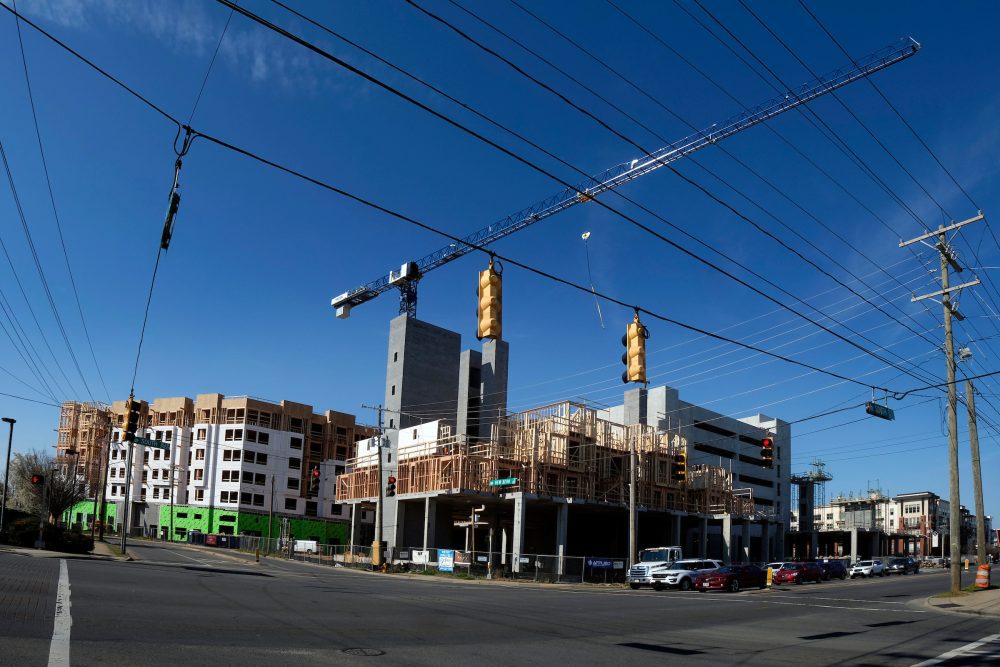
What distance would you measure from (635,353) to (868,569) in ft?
200

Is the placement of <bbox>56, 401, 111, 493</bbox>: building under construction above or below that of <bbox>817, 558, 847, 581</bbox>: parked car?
above

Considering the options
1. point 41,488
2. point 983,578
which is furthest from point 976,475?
point 41,488

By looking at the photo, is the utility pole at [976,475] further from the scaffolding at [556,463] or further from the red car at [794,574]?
the scaffolding at [556,463]

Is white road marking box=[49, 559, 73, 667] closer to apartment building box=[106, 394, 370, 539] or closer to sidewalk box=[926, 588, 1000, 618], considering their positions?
sidewalk box=[926, 588, 1000, 618]

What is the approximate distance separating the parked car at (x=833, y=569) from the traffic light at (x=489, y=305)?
5713 cm

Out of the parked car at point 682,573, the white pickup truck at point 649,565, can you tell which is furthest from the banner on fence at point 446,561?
the parked car at point 682,573

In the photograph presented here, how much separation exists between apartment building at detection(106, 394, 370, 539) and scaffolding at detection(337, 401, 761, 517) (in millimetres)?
37034

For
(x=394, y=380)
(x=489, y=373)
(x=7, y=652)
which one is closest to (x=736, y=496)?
(x=489, y=373)

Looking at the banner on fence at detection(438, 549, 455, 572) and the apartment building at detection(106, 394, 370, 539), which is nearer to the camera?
the banner on fence at detection(438, 549, 455, 572)

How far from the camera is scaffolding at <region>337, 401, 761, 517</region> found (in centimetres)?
5712

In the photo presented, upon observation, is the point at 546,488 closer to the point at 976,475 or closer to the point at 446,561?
the point at 446,561

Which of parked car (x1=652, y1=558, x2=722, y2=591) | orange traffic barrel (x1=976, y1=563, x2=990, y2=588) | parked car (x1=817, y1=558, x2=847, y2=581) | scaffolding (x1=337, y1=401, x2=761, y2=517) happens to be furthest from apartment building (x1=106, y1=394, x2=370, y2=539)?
orange traffic barrel (x1=976, y1=563, x2=990, y2=588)

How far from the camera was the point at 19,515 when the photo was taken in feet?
185

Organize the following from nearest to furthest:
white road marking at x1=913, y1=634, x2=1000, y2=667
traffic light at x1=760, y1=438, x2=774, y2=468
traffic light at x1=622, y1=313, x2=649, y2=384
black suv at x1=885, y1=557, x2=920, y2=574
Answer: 1. white road marking at x1=913, y1=634, x2=1000, y2=667
2. traffic light at x1=622, y1=313, x2=649, y2=384
3. traffic light at x1=760, y1=438, x2=774, y2=468
4. black suv at x1=885, y1=557, x2=920, y2=574
